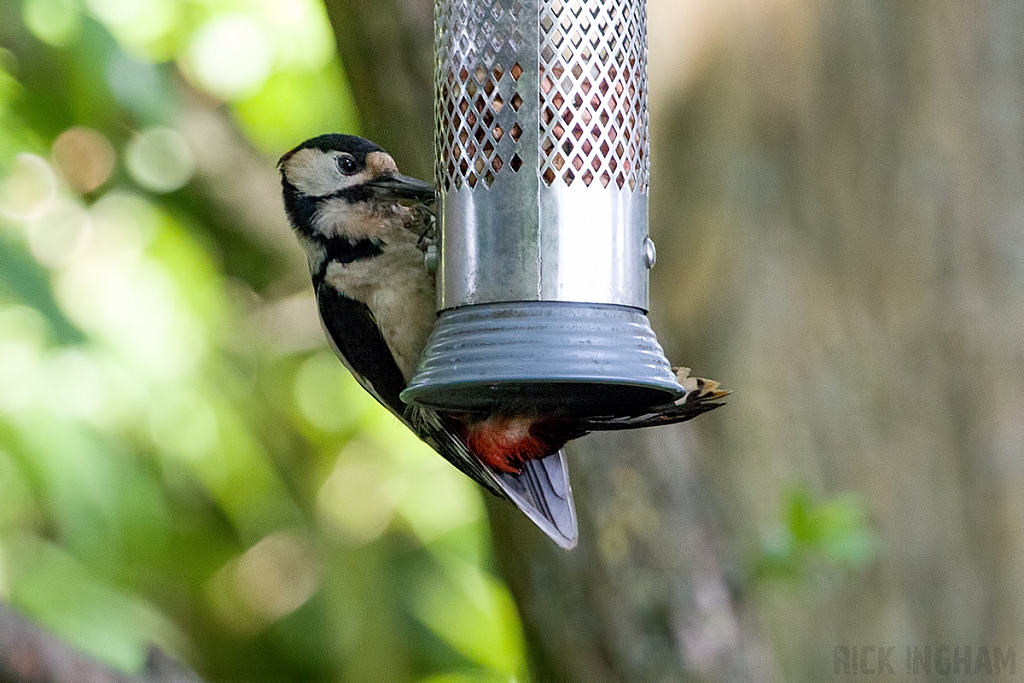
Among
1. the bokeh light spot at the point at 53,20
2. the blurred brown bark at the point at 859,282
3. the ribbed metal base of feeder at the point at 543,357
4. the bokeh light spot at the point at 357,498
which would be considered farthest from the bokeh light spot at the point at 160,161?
the ribbed metal base of feeder at the point at 543,357

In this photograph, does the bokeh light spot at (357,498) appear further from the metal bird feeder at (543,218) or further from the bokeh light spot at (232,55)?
the metal bird feeder at (543,218)

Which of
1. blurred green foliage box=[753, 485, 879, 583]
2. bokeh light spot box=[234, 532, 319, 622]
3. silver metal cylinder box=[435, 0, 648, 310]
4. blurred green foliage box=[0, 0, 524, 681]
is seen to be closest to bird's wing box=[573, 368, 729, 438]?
silver metal cylinder box=[435, 0, 648, 310]

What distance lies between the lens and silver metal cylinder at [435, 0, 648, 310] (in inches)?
85.0

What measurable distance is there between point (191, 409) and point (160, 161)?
116 centimetres

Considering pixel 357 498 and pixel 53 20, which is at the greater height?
pixel 53 20

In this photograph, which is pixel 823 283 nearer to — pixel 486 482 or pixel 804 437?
pixel 804 437

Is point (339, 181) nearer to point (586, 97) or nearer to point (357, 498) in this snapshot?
point (586, 97)

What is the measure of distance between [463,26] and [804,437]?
2241 mm

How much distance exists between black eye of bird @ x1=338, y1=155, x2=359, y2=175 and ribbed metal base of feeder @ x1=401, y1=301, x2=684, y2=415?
25.3 inches

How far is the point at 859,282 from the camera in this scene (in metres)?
4.24

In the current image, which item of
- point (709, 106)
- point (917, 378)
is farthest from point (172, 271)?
point (917, 378)

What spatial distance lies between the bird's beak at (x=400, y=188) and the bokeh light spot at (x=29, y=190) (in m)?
2.77

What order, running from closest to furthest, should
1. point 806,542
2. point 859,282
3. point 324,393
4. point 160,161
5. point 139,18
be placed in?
point 806,542, point 859,282, point 139,18, point 160,161, point 324,393

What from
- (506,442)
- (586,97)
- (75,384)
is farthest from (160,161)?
(586,97)
